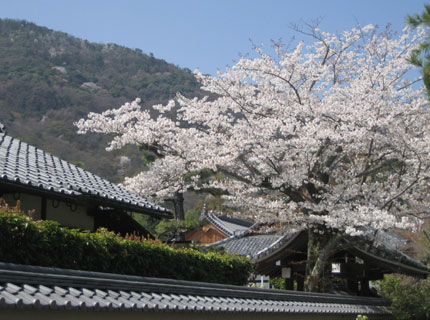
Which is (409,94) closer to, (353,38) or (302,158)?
(353,38)

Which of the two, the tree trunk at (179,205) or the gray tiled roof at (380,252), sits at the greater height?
the tree trunk at (179,205)

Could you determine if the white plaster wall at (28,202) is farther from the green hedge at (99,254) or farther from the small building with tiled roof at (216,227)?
the small building with tiled roof at (216,227)

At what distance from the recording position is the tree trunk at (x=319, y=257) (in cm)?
1394

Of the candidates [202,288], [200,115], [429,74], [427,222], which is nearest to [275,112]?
[200,115]

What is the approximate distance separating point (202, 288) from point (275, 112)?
747cm

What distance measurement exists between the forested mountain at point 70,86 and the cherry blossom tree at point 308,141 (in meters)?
27.5

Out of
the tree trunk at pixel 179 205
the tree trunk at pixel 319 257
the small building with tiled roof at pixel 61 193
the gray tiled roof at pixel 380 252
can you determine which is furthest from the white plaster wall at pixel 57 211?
the tree trunk at pixel 179 205

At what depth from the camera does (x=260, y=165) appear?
48.1 feet

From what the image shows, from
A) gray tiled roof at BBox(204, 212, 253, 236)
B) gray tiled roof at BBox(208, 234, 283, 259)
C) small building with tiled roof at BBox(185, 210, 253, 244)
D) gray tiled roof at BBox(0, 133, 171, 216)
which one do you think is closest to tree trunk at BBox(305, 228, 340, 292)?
gray tiled roof at BBox(0, 133, 171, 216)

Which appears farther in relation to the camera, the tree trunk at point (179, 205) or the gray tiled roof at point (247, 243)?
the tree trunk at point (179, 205)

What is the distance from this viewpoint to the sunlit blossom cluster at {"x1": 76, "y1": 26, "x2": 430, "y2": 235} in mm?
13711

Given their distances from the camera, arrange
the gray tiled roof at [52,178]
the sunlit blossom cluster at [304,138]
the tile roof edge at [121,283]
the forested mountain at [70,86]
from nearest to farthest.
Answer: the tile roof edge at [121,283]
the gray tiled roof at [52,178]
the sunlit blossom cluster at [304,138]
the forested mountain at [70,86]

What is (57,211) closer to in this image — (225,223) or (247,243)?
(247,243)

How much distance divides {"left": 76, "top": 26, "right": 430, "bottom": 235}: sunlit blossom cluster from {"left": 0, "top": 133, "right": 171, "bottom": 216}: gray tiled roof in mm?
3053
